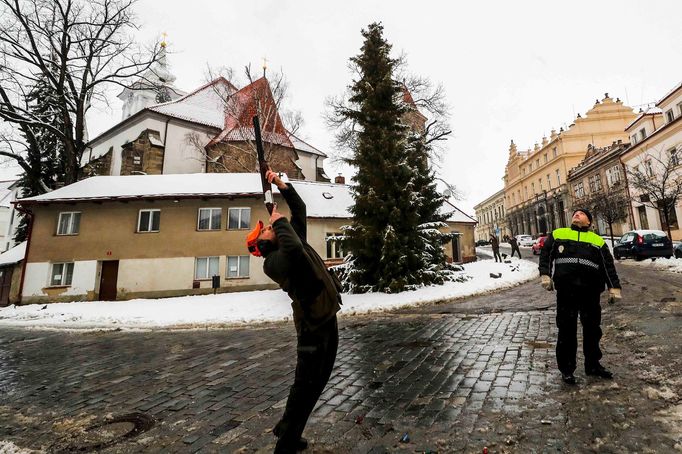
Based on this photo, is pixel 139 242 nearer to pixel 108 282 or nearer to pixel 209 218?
pixel 108 282

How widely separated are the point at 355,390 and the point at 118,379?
3.97 m

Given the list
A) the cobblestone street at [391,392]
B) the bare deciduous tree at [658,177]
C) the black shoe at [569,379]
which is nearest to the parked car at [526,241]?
the bare deciduous tree at [658,177]

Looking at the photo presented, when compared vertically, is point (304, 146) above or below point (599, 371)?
above

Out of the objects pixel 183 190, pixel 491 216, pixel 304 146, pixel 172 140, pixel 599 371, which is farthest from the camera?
pixel 491 216

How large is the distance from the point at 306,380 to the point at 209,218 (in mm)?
18740

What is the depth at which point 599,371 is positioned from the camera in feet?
12.7

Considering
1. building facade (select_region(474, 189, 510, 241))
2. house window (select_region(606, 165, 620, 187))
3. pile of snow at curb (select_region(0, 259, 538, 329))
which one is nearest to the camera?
Result: pile of snow at curb (select_region(0, 259, 538, 329))

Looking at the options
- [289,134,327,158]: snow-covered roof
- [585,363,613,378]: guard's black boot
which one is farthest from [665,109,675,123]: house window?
[585,363,613,378]: guard's black boot

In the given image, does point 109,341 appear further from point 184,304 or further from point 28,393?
point 184,304

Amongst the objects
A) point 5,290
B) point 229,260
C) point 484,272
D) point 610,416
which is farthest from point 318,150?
point 610,416

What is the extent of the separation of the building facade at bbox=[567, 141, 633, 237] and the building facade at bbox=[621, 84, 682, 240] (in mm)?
1498

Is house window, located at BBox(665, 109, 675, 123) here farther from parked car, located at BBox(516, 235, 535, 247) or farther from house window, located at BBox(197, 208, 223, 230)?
house window, located at BBox(197, 208, 223, 230)

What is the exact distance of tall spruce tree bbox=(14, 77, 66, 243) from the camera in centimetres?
2494

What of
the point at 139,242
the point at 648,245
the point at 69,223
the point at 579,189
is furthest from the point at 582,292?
the point at 579,189
